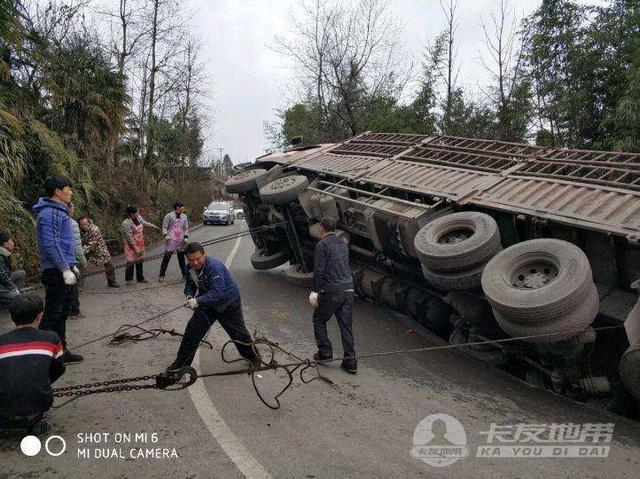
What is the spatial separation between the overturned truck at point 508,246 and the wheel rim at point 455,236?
0.01 metres

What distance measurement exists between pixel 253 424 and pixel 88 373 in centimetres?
192

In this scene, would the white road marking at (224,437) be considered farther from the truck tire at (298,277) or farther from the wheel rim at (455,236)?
the truck tire at (298,277)

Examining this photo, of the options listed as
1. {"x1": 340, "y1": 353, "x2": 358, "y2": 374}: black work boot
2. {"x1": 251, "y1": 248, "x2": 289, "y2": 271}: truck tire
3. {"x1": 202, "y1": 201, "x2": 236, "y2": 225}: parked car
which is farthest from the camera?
Answer: {"x1": 202, "y1": 201, "x2": 236, "y2": 225}: parked car

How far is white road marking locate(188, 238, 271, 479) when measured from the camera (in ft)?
9.73

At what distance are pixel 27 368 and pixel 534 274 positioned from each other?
429cm

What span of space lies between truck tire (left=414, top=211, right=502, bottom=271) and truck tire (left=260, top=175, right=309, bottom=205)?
300 centimetres

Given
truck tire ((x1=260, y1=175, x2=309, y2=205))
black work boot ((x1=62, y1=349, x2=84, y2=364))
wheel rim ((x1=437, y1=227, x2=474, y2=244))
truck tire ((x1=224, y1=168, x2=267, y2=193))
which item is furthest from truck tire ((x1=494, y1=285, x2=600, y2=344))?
truck tire ((x1=224, y1=168, x2=267, y2=193))

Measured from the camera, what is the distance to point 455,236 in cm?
555

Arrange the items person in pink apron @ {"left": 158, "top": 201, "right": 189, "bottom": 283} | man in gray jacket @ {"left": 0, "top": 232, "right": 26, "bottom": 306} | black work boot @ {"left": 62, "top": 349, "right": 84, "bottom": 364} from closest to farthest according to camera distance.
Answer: black work boot @ {"left": 62, "top": 349, "right": 84, "bottom": 364} → man in gray jacket @ {"left": 0, "top": 232, "right": 26, "bottom": 306} → person in pink apron @ {"left": 158, "top": 201, "right": 189, "bottom": 283}

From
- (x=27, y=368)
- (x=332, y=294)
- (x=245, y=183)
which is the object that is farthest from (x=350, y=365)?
(x=245, y=183)

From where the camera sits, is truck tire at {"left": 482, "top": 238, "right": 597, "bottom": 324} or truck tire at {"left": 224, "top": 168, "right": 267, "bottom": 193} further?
truck tire at {"left": 224, "top": 168, "right": 267, "bottom": 193}

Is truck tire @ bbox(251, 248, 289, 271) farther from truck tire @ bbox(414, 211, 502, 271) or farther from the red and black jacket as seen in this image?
the red and black jacket

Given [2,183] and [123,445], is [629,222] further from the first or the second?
[2,183]

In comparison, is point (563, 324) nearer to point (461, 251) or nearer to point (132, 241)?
point (461, 251)
